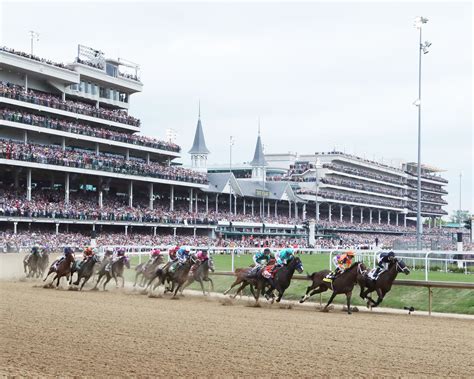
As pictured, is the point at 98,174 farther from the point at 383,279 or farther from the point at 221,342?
the point at 221,342

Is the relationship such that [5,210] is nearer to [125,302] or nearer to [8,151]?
[8,151]

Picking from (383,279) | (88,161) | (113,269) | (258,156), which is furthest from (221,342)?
(258,156)

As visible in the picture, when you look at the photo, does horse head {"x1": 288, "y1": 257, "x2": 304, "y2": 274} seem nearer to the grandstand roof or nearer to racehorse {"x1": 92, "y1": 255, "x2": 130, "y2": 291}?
racehorse {"x1": 92, "y1": 255, "x2": 130, "y2": 291}

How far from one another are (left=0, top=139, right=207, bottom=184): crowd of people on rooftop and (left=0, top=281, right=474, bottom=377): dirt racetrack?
2619 centimetres

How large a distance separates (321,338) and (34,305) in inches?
267

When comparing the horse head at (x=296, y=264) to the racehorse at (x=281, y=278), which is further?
the racehorse at (x=281, y=278)

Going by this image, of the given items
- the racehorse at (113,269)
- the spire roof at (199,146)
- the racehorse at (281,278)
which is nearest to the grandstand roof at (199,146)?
the spire roof at (199,146)

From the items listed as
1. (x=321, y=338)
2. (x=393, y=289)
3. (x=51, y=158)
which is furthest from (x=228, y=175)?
(x=321, y=338)

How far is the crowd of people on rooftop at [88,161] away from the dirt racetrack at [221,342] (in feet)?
85.9

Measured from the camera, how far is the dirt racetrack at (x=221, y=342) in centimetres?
811

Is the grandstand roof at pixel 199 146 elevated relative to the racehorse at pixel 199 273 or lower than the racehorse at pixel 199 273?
elevated

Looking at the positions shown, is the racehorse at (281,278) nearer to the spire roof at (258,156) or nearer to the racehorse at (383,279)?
the racehorse at (383,279)

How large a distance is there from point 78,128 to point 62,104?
1.80 meters

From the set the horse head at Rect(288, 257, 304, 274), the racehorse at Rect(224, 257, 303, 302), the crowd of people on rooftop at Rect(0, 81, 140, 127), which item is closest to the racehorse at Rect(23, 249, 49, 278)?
the racehorse at Rect(224, 257, 303, 302)
